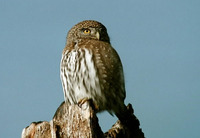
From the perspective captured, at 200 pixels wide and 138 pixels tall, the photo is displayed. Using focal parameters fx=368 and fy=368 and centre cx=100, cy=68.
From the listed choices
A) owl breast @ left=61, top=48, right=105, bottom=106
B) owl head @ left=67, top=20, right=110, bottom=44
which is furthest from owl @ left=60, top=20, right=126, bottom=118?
owl head @ left=67, top=20, right=110, bottom=44

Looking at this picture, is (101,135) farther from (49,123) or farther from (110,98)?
(110,98)

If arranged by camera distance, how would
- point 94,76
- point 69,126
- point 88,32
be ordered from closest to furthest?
1. point 69,126
2. point 94,76
3. point 88,32

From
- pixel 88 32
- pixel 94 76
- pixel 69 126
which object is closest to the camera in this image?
pixel 69 126

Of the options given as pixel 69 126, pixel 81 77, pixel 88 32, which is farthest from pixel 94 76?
pixel 69 126

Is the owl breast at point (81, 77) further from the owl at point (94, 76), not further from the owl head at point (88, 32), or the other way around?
the owl head at point (88, 32)

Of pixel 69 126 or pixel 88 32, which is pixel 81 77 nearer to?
pixel 88 32

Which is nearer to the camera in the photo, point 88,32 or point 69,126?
point 69,126

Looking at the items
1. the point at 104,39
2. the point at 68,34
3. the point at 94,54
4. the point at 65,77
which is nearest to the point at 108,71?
the point at 94,54

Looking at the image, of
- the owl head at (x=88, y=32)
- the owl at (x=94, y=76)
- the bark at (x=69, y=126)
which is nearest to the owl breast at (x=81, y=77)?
the owl at (x=94, y=76)
